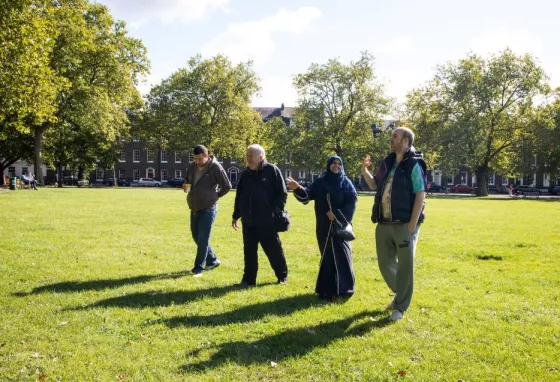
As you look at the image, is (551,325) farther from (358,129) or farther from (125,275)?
(358,129)

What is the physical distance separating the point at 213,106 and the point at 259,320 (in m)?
56.7

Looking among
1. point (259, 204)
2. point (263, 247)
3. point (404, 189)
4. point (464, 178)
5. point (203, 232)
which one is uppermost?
point (464, 178)

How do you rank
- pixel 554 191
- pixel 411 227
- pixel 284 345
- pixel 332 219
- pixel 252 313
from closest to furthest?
pixel 284 345, pixel 411 227, pixel 252 313, pixel 332 219, pixel 554 191

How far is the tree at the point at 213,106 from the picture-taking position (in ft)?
194

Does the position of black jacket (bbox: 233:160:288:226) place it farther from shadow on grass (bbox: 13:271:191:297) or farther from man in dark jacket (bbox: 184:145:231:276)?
shadow on grass (bbox: 13:271:191:297)

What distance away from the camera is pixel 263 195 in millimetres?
7305

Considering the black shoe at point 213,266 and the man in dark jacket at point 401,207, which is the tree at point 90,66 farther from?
the man in dark jacket at point 401,207

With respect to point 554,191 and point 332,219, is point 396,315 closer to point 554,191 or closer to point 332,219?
point 332,219

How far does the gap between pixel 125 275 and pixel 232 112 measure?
175 ft

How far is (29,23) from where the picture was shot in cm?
2475

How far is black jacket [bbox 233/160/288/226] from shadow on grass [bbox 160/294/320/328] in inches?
52.9

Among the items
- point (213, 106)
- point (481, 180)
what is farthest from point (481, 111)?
point (213, 106)

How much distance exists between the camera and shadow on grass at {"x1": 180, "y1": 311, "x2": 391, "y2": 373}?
15.1 ft

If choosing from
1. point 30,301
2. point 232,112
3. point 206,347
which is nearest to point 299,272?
point 206,347
